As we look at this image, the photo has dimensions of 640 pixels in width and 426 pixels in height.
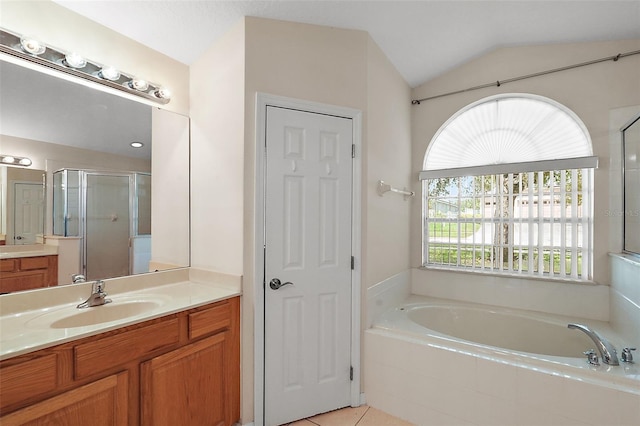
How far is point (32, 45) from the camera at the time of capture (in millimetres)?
1420

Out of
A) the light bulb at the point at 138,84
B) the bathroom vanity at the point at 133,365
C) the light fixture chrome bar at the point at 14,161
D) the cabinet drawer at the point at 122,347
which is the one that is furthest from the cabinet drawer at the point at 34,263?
the light bulb at the point at 138,84

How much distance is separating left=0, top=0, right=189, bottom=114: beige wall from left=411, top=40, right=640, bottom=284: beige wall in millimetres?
2432

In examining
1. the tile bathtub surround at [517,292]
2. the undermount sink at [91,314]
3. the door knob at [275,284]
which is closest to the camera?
the undermount sink at [91,314]

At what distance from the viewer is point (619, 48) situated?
2217 millimetres

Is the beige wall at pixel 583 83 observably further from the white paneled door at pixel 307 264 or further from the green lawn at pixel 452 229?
the white paneled door at pixel 307 264

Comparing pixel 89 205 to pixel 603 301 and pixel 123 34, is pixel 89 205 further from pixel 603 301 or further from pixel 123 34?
pixel 603 301

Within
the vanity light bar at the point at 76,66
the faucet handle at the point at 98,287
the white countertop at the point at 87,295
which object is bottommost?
the white countertop at the point at 87,295

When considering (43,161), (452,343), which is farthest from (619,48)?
(43,161)

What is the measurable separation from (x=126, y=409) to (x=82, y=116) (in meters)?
1.60

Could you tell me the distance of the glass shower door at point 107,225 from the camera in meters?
1.71

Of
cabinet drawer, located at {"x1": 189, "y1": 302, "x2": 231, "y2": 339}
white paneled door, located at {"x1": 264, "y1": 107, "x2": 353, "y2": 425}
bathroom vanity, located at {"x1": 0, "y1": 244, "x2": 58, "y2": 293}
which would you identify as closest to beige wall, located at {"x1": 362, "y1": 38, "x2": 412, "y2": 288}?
white paneled door, located at {"x1": 264, "y1": 107, "x2": 353, "y2": 425}

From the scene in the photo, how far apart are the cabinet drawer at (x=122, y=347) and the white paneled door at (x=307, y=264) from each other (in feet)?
1.85

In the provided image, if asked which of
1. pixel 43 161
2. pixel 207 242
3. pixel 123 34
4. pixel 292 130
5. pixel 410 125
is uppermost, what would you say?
pixel 123 34

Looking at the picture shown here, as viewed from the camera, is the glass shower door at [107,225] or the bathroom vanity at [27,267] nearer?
the bathroom vanity at [27,267]
